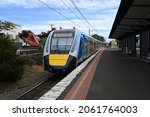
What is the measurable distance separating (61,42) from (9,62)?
358 centimetres

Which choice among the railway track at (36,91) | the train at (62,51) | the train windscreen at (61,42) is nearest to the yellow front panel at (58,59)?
the train at (62,51)

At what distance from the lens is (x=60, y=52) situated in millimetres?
20312

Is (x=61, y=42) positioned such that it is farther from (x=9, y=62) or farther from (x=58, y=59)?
(x=9, y=62)

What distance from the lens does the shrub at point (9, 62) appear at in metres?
20.6

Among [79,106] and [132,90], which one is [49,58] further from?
[79,106]

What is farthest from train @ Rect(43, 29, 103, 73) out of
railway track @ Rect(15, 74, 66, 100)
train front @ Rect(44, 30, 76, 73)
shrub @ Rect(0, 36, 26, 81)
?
shrub @ Rect(0, 36, 26, 81)

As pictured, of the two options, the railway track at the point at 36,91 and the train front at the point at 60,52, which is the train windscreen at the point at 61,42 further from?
the railway track at the point at 36,91

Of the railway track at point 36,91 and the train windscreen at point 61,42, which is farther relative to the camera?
the train windscreen at point 61,42

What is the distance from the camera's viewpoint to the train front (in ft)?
65.6

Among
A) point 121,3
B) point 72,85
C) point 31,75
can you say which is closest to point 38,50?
point 31,75

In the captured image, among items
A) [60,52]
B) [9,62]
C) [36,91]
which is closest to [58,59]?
[60,52]

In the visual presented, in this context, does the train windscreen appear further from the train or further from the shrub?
the shrub

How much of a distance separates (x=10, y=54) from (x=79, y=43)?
4.54 m

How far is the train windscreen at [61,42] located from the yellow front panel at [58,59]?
0.28 meters
